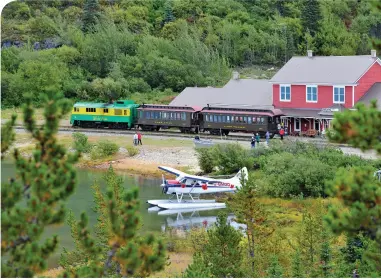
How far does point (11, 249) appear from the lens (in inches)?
556

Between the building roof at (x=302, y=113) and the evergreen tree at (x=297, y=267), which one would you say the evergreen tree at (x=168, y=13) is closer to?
the building roof at (x=302, y=113)

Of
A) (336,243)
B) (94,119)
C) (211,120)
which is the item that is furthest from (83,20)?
(336,243)

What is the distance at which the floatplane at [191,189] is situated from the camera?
122 feet

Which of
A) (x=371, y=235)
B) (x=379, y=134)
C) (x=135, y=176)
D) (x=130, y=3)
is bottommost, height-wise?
(x=135, y=176)

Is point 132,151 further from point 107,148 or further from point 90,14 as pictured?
point 90,14

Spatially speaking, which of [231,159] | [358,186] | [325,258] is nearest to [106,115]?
[231,159]

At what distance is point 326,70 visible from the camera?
50.1 metres

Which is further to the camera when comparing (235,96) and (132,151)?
(235,96)

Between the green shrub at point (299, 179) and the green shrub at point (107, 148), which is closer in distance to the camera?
the green shrub at point (299, 179)

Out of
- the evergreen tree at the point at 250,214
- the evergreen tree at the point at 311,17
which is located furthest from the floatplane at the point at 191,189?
the evergreen tree at the point at 311,17

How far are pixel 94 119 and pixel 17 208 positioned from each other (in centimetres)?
4376

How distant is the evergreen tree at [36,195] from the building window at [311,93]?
36.6 metres

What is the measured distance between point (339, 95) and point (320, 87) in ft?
3.95

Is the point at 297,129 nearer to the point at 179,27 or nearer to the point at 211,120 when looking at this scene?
the point at 211,120
